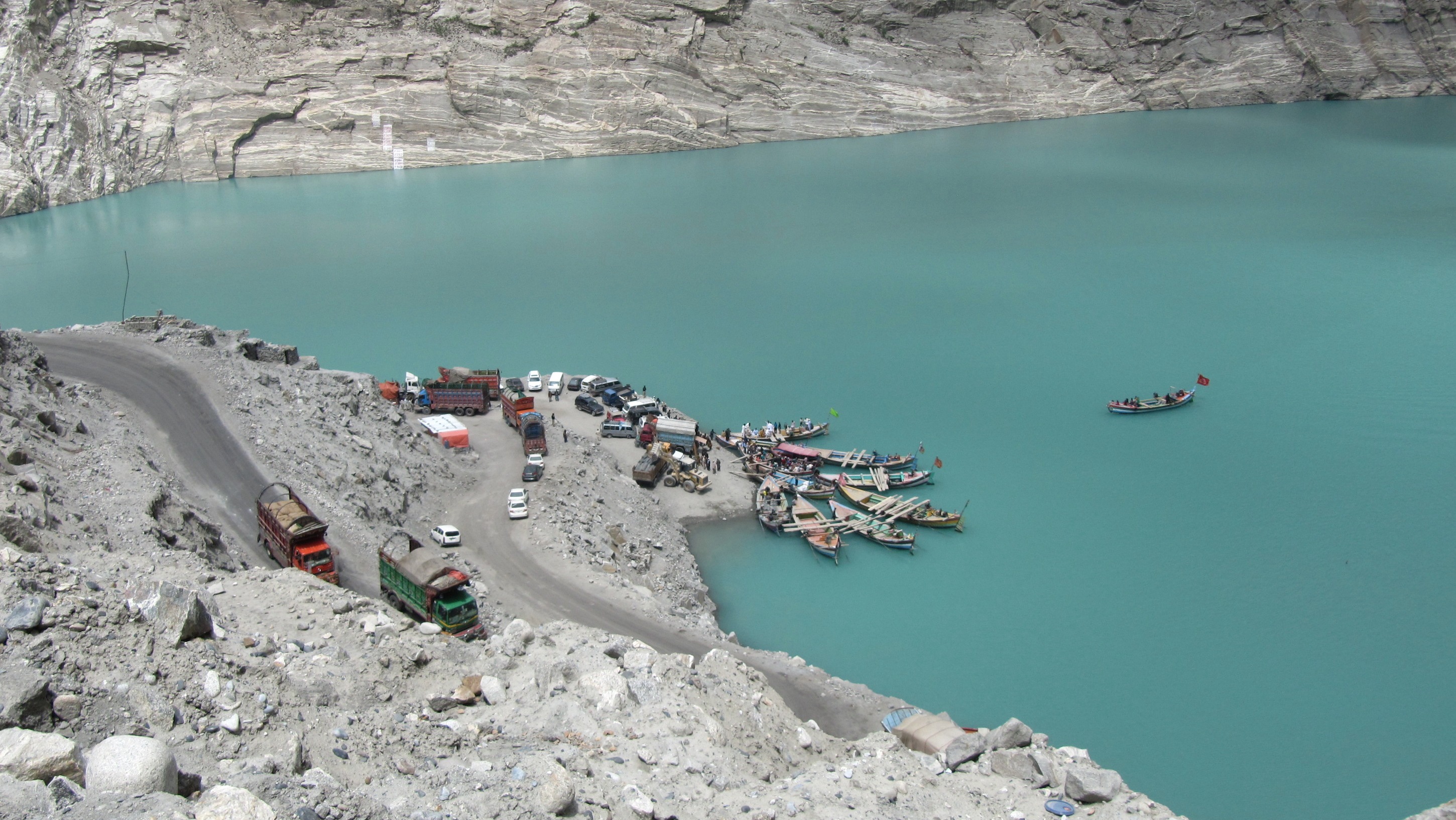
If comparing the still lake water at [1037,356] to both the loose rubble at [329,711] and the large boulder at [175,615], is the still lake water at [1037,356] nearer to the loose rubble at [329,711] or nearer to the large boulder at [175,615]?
the loose rubble at [329,711]

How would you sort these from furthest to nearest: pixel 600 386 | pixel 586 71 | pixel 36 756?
pixel 586 71 → pixel 600 386 → pixel 36 756

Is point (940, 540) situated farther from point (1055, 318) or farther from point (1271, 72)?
point (1271, 72)

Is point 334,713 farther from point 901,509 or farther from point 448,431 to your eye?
point 901,509

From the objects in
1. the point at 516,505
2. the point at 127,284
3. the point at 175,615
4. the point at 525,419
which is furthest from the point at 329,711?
the point at 127,284

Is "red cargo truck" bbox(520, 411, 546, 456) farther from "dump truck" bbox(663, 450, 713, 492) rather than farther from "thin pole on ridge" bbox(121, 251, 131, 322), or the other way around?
"thin pole on ridge" bbox(121, 251, 131, 322)

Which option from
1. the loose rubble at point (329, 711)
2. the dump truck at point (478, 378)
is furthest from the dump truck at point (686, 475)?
the loose rubble at point (329, 711)
